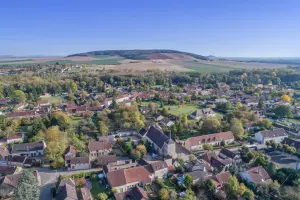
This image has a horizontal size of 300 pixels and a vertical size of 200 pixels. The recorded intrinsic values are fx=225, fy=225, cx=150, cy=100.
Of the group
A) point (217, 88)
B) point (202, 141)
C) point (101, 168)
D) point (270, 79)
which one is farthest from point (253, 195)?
point (270, 79)

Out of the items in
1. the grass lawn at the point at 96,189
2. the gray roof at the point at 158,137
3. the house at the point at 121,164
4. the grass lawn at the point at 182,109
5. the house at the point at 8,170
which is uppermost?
the gray roof at the point at 158,137

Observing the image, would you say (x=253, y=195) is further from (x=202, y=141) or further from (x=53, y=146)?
(x=53, y=146)

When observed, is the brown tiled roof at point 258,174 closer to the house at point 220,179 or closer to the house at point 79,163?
the house at point 220,179

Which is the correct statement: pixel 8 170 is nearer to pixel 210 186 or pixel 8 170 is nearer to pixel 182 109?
pixel 210 186

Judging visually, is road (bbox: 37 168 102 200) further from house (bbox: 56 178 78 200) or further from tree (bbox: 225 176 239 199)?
tree (bbox: 225 176 239 199)

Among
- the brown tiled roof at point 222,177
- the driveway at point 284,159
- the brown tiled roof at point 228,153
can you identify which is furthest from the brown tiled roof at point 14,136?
the driveway at point 284,159
